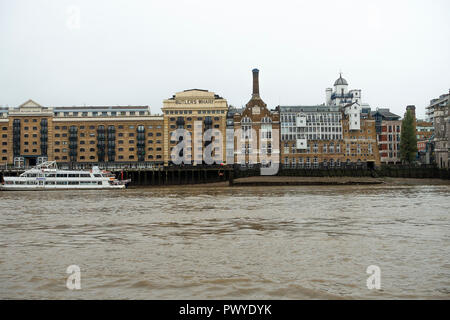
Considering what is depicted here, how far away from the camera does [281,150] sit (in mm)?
123375

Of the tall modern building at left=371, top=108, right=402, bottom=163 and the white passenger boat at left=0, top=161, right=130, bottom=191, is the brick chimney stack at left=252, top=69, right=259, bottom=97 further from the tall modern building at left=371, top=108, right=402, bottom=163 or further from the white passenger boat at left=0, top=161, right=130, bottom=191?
the white passenger boat at left=0, top=161, right=130, bottom=191

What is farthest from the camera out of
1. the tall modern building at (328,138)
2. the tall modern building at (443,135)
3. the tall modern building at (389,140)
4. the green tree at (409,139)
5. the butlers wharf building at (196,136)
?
the tall modern building at (389,140)

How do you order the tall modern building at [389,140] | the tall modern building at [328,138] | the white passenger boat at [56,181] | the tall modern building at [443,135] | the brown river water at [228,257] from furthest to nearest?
the tall modern building at [389,140]
the tall modern building at [328,138]
the tall modern building at [443,135]
the white passenger boat at [56,181]
the brown river water at [228,257]

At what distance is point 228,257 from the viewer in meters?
17.9

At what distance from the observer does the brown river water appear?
1320cm

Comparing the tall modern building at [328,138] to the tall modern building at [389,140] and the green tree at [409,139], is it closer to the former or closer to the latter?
the green tree at [409,139]

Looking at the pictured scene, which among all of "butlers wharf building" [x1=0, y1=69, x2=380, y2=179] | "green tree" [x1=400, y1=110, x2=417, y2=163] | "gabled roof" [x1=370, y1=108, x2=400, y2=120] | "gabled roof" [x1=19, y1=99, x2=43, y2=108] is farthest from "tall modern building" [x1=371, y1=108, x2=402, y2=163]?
"gabled roof" [x1=19, y1=99, x2=43, y2=108]

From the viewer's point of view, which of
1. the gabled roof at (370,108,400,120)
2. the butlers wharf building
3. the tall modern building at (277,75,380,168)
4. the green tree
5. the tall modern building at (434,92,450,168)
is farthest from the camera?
the gabled roof at (370,108,400,120)

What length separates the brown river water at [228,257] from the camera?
1320 centimetres

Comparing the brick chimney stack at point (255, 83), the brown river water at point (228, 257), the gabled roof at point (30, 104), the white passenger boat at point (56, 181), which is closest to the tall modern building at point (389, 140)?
the brick chimney stack at point (255, 83)

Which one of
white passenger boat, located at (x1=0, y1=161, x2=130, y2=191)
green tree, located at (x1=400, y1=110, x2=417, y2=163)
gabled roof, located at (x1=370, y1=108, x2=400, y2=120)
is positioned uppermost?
gabled roof, located at (x1=370, y1=108, x2=400, y2=120)

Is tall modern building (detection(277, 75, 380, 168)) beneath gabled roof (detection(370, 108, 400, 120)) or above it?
beneath
